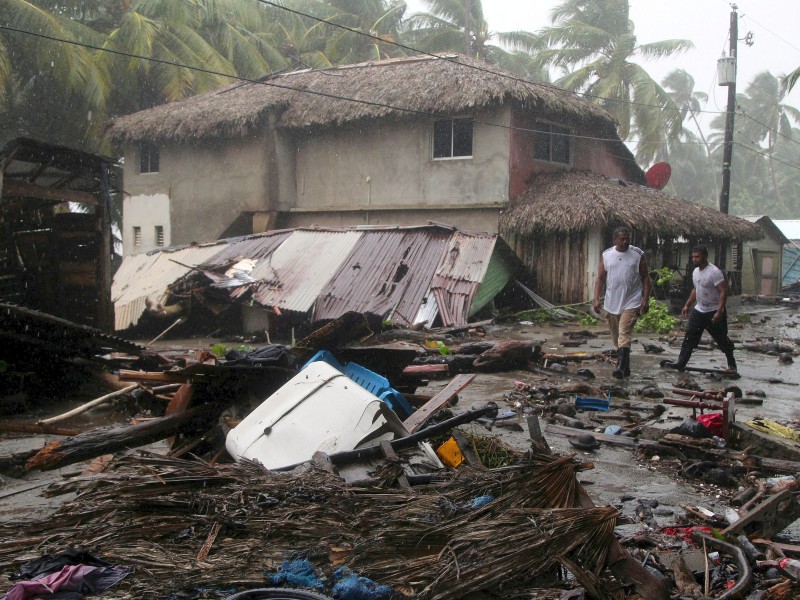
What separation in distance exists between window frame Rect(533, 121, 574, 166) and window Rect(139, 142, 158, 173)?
39.8 ft

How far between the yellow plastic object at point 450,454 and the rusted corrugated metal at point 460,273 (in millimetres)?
8563

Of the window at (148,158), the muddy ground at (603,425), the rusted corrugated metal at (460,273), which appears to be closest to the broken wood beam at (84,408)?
the muddy ground at (603,425)

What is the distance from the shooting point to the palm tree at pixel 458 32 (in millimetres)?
30094

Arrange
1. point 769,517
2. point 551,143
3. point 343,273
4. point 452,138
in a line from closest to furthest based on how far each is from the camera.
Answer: point 769,517, point 343,273, point 452,138, point 551,143

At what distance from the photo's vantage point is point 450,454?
186 inches

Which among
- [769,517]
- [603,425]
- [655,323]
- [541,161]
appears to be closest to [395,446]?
[769,517]

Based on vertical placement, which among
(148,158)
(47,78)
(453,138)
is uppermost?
(47,78)

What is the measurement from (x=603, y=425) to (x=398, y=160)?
44.8 ft

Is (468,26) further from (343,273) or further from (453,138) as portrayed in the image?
(343,273)

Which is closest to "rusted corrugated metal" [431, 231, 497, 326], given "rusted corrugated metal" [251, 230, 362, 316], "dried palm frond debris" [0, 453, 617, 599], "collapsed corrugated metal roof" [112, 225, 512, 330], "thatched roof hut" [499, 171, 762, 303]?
"collapsed corrugated metal roof" [112, 225, 512, 330]

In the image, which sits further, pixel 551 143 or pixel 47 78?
pixel 47 78

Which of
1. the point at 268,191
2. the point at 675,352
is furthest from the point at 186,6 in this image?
the point at 675,352

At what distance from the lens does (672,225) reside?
17.7 meters

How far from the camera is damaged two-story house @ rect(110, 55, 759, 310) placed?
17.5 meters
